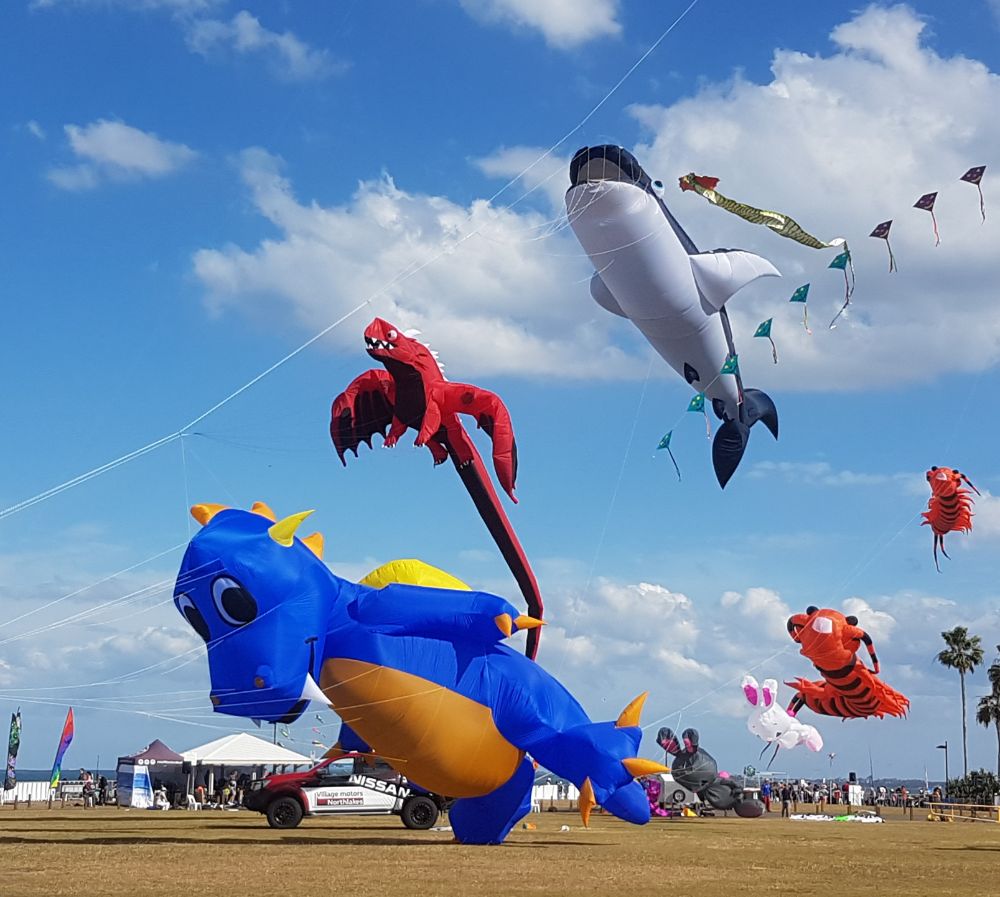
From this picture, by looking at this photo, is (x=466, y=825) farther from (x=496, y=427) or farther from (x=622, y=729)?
(x=496, y=427)

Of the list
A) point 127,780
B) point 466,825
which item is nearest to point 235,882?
point 466,825

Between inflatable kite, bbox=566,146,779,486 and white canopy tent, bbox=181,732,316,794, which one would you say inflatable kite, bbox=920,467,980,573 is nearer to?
inflatable kite, bbox=566,146,779,486

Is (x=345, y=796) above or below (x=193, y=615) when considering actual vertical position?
below

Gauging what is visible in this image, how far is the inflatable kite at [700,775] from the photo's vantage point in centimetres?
3838

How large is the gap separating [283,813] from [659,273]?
14.3 meters

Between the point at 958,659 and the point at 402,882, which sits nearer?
the point at 402,882

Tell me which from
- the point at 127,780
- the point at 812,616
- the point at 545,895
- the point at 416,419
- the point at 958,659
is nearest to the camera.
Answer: the point at 545,895

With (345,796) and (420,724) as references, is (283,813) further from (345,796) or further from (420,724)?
(420,724)

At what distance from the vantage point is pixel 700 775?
1523 inches

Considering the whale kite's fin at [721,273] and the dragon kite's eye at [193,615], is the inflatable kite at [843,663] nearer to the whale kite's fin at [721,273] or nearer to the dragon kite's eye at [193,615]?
the whale kite's fin at [721,273]

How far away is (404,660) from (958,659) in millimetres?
69352

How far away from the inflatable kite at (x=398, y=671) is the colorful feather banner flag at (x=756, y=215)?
23.7 feet

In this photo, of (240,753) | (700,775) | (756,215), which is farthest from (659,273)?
(240,753)

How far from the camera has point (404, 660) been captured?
60.0 ft
